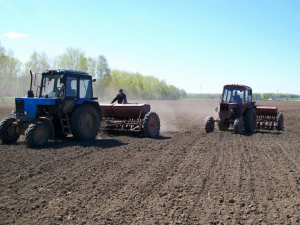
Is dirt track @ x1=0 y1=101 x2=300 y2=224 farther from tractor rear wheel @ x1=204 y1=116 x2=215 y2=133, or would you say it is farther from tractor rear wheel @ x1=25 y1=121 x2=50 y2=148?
tractor rear wheel @ x1=204 y1=116 x2=215 y2=133

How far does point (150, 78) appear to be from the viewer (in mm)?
89438

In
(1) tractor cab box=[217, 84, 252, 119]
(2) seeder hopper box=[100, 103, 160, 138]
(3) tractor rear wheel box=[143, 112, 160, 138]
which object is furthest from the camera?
(1) tractor cab box=[217, 84, 252, 119]

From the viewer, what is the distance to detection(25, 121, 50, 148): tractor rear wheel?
27.1 ft

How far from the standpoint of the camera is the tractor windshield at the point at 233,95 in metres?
14.5

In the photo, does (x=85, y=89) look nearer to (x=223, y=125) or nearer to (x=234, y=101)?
(x=223, y=125)

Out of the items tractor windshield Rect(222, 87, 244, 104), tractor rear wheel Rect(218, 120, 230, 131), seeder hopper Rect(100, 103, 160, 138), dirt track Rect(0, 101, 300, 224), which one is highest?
tractor windshield Rect(222, 87, 244, 104)

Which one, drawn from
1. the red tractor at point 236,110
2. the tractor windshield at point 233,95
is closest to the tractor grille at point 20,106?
the red tractor at point 236,110

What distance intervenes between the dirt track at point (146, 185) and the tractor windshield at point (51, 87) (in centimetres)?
167

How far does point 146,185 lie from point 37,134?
431 cm

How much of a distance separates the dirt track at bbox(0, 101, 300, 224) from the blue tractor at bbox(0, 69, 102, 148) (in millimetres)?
477

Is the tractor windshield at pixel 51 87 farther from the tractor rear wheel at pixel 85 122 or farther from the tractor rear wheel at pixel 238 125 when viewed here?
the tractor rear wheel at pixel 238 125

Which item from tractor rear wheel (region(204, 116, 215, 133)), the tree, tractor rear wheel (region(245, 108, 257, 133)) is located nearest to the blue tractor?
tractor rear wheel (region(204, 116, 215, 133))

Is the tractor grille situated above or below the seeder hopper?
above

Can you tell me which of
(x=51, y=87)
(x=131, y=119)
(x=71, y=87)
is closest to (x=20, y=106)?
(x=51, y=87)
